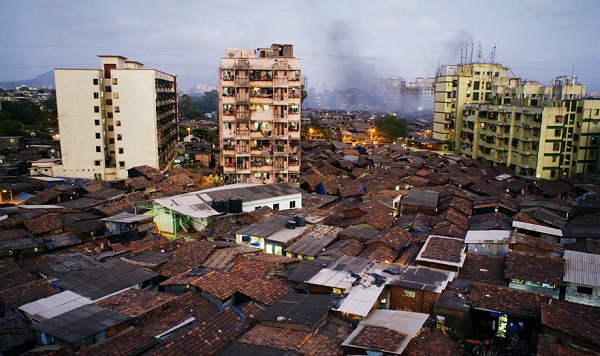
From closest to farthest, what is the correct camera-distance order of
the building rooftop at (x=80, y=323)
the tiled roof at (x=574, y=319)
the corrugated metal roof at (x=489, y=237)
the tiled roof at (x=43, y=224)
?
the building rooftop at (x=80, y=323) < the tiled roof at (x=574, y=319) < the corrugated metal roof at (x=489, y=237) < the tiled roof at (x=43, y=224)

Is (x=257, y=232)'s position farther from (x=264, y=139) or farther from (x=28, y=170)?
(x=28, y=170)

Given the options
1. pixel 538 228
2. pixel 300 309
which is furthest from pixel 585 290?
pixel 300 309

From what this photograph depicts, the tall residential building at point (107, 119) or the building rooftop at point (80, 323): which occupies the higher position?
the tall residential building at point (107, 119)

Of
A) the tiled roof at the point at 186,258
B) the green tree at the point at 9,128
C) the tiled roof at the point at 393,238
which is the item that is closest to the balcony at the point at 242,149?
the tiled roof at the point at 393,238

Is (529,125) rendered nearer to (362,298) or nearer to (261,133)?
(261,133)

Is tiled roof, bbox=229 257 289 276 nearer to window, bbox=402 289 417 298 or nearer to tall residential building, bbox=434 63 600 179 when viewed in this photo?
window, bbox=402 289 417 298

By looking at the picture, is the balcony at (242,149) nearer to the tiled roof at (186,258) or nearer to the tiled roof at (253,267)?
the tiled roof at (186,258)
